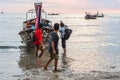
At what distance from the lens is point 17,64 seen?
56.3 ft

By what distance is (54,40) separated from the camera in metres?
13.9

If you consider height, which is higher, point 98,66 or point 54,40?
point 54,40

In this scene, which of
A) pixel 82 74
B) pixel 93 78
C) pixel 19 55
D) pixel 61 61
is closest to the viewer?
pixel 93 78

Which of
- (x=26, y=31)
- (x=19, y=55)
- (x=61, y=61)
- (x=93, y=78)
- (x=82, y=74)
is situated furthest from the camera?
(x=26, y=31)

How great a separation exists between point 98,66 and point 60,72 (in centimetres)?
262

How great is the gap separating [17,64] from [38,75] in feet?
11.2

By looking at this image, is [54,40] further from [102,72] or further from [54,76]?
[102,72]

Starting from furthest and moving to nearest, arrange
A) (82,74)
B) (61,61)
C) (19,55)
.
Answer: (19,55), (61,61), (82,74)

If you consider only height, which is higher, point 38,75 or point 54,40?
point 54,40

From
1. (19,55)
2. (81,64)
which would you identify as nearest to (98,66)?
(81,64)

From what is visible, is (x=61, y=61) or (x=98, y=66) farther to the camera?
(x=61, y=61)

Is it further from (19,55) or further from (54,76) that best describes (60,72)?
(19,55)

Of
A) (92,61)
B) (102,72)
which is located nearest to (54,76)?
(102,72)

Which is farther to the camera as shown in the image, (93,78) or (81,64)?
(81,64)
